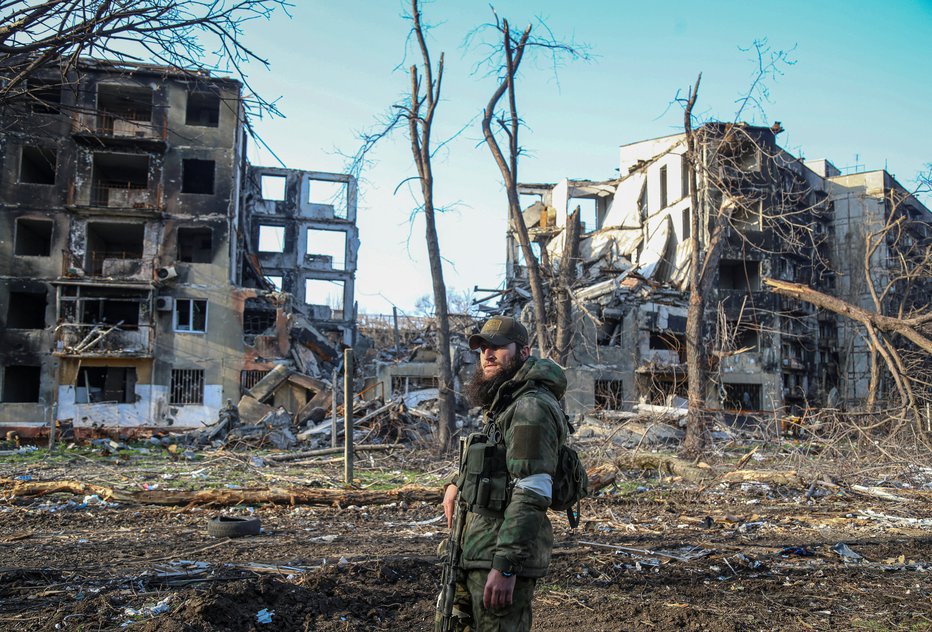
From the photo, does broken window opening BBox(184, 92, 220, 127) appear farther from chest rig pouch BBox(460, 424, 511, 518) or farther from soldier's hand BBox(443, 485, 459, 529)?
chest rig pouch BBox(460, 424, 511, 518)

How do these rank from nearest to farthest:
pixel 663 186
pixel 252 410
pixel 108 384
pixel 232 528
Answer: pixel 232 528 < pixel 252 410 < pixel 108 384 < pixel 663 186

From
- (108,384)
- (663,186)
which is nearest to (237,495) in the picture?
(108,384)

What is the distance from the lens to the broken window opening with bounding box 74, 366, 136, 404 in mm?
26922

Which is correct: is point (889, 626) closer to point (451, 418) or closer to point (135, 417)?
point (451, 418)

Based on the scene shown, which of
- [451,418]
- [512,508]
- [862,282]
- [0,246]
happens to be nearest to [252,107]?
[512,508]

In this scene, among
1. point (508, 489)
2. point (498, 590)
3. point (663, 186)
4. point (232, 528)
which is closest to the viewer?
point (498, 590)

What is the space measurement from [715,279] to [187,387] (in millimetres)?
24624

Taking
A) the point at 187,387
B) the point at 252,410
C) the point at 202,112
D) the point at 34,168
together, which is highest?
the point at 202,112

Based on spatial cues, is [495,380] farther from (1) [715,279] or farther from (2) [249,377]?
(1) [715,279]

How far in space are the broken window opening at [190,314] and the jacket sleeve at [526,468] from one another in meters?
26.8

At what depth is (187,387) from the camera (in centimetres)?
2734

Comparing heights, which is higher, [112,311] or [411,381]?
[112,311]

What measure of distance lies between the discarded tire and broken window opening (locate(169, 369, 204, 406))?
2142cm

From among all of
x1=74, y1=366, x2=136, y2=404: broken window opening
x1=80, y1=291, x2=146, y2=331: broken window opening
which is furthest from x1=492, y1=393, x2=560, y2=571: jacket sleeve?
x1=80, y1=291, x2=146, y2=331: broken window opening
